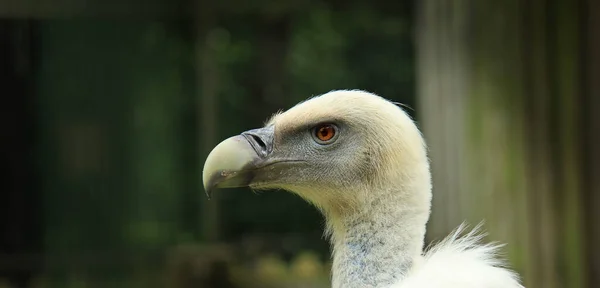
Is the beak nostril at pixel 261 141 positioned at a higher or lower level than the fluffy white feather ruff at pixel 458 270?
higher

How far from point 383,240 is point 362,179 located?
163 millimetres

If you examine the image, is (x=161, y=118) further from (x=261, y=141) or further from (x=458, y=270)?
(x=458, y=270)

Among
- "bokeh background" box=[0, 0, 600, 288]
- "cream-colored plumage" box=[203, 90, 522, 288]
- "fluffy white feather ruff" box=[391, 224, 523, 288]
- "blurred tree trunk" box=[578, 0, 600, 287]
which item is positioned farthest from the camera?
"bokeh background" box=[0, 0, 600, 288]

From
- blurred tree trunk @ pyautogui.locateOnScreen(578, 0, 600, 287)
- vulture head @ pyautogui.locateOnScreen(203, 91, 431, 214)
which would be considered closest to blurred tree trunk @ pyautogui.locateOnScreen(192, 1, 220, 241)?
blurred tree trunk @ pyautogui.locateOnScreen(578, 0, 600, 287)

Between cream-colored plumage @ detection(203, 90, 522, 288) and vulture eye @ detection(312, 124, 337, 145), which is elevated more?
vulture eye @ detection(312, 124, 337, 145)

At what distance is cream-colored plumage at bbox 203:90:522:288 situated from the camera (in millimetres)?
2117

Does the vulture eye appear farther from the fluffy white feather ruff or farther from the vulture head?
the fluffy white feather ruff

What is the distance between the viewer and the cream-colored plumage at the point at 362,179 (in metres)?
2.12

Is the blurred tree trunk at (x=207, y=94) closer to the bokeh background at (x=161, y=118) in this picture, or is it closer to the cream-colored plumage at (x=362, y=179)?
the bokeh background at (x=161, y=118)

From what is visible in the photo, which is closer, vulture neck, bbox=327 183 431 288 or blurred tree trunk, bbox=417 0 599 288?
vulture neck, bbox=327 183 431 288

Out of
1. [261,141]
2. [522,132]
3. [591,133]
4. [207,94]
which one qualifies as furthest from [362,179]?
[207,94]

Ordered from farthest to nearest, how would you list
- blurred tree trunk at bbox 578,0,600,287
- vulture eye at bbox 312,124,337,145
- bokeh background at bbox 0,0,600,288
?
bokeh background at bbox 0,0,600,288 → blurred tree trunk at bbox 578,0,600,287 → vulture eye at bbox 312,124,337,145

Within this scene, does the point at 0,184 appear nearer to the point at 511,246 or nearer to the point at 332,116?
the point at 511,246

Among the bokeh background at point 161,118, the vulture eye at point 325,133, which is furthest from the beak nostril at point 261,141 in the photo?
the bokeh background at point 161,118
